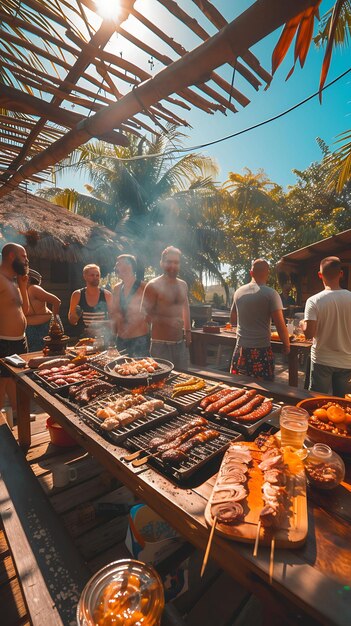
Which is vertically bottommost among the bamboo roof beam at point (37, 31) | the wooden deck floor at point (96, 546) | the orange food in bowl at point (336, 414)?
the wooden deck floor at point (96, 546)

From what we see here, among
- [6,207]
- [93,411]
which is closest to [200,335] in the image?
[93,411]

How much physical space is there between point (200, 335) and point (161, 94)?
19.1ft

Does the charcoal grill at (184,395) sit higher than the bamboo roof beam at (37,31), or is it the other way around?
the bamboo roof beam at (37,31)

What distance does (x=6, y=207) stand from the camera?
1049cm

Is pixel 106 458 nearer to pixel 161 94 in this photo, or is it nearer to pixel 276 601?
pixel 276 601

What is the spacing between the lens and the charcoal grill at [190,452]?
5.49 feet

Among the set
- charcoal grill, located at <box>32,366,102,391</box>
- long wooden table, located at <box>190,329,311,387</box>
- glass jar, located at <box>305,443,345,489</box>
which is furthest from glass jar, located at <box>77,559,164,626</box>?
long wooden table, located at <box>190,329,311,387</box>

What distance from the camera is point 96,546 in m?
2.79

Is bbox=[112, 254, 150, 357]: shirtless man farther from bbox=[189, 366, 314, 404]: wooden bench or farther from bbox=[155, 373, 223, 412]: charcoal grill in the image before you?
bbox=[155, 373, 223, 412]: charcoal grill

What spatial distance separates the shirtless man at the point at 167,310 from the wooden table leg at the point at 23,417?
2000 mm

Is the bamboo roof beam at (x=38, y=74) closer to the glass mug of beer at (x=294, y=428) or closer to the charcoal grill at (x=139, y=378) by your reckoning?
the charcoal grill at (x=139, y=378)

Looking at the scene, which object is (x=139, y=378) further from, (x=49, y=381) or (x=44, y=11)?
(x=44, y=11)

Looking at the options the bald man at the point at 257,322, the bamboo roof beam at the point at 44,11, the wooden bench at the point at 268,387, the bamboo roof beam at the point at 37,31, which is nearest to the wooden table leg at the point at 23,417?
the wooden bench at the point at 268,387

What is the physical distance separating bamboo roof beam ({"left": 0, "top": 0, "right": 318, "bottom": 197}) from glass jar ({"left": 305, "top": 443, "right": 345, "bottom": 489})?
2.38 meters
